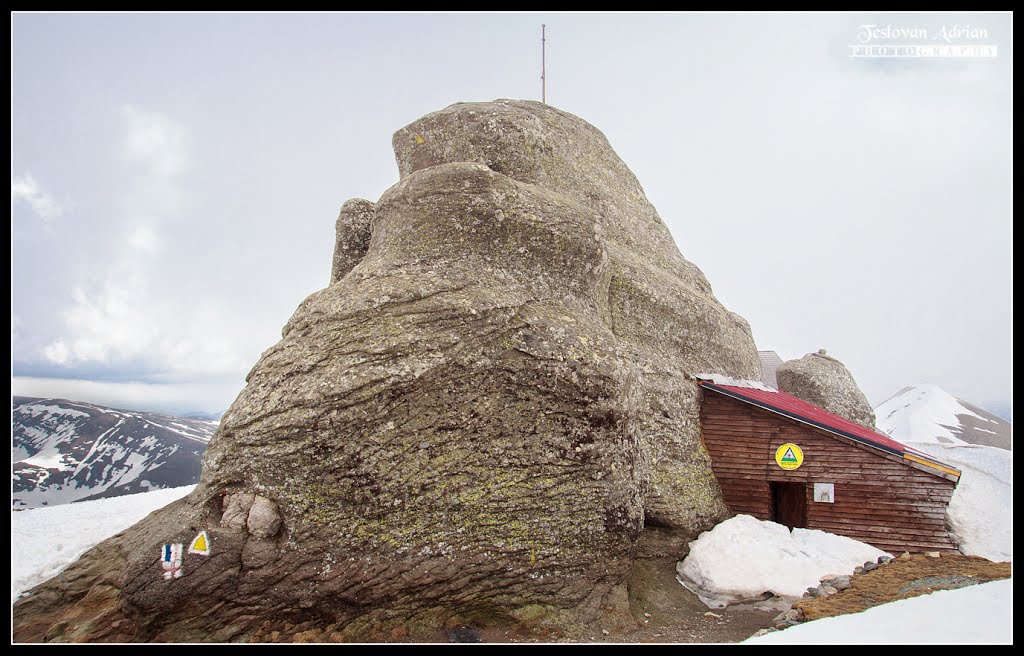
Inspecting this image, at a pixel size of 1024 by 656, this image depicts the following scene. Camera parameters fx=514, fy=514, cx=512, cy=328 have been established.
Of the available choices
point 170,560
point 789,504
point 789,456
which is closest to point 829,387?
point 789,504

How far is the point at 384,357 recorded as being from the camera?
11.1 m

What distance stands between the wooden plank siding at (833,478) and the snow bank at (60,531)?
16.9m

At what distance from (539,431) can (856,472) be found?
9775mm

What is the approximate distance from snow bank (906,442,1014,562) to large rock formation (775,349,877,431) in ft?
16.5

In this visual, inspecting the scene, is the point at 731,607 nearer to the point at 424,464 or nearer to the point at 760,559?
the point at 760,559

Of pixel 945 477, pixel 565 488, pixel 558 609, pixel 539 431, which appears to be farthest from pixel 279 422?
pixel 945 477

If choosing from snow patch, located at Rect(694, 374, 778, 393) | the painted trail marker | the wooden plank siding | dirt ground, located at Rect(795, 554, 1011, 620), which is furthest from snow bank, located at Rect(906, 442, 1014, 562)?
the painted trail marker

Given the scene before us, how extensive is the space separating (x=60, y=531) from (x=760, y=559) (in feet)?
62.8

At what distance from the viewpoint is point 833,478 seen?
1473 cm

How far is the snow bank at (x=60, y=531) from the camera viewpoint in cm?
1191

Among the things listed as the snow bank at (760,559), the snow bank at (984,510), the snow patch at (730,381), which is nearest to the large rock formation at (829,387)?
the snow bank at (984,510)

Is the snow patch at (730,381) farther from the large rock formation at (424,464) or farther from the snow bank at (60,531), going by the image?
the snow bank at (60,531)

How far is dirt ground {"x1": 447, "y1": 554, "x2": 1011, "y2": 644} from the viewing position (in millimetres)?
10422
